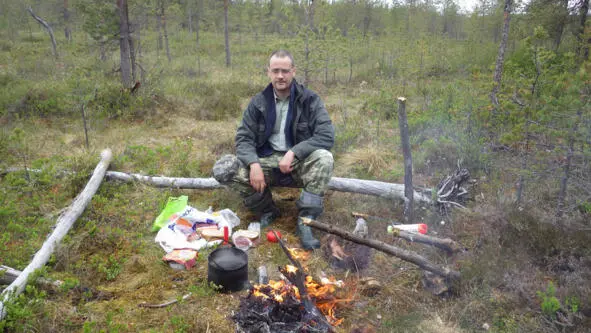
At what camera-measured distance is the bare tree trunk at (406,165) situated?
3726mm

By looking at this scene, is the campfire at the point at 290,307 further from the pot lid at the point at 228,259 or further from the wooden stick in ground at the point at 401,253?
the wooden stick in ground at the point at 401,253

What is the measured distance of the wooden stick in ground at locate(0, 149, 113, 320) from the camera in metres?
2.68

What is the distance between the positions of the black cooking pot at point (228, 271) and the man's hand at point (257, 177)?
85 centimetres

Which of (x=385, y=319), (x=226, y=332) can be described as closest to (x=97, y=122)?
(x=226, y=332)

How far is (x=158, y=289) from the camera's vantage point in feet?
10.1

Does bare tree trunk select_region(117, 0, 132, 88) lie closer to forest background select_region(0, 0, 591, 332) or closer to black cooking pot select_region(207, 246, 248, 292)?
forest background select_region(0, 0, 591, 332)

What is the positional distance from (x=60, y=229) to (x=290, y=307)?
244cm

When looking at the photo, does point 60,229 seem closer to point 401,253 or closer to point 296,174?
point 296,174

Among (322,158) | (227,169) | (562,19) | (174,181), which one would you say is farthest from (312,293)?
(562,19)

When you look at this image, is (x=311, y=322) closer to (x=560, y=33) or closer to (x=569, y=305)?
(x=569, y=305)

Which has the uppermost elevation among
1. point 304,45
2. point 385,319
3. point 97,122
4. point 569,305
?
point 304,45

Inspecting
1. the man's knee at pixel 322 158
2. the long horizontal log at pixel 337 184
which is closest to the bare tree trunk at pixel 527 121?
the long horizontal log at pixel 337 184

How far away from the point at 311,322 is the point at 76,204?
2.93 m

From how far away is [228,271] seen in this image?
2.89 meters
